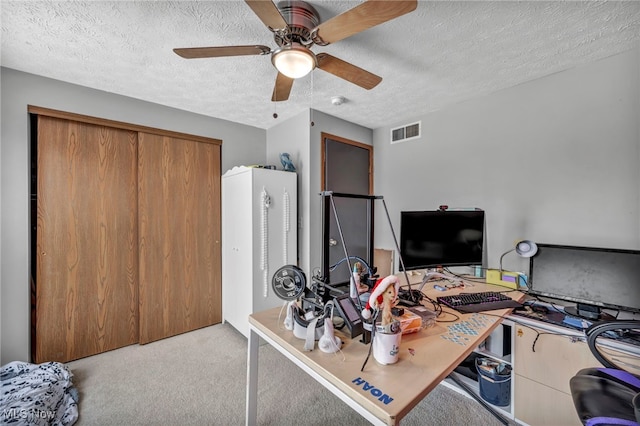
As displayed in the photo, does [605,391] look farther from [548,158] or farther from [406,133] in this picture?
[406,133]

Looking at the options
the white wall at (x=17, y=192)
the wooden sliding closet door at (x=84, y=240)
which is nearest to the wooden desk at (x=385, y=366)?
the wooden sliding closet door at (x=84, y=240)

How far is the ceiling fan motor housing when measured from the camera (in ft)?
4.59

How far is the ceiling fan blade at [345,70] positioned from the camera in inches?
61.1

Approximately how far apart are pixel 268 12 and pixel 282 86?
648 millimetres

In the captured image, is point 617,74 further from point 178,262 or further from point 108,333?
point 108,333

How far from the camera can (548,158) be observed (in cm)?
217

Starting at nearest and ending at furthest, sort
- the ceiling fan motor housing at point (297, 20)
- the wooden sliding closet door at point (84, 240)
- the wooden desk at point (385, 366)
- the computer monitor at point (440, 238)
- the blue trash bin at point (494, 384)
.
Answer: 1. the wooden desk at point (385, 366)
2. the ceiling fan motor housing at point (297, 20)
3. the blue trash bin at point (494, 384)
4. the computer monitor at point (440, 238)
5. the wooden sliding closet door at point (84, 240)

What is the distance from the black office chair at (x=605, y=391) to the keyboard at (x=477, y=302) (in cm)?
46

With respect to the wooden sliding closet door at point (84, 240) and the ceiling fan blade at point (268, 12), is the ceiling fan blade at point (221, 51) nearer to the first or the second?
the ceiling fan blade at point (268, 12)

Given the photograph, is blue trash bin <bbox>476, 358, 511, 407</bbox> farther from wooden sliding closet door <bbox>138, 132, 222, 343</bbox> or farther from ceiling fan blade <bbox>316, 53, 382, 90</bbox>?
wooden sliding closet door <bbox>138, 132, 222, 343</bbox>

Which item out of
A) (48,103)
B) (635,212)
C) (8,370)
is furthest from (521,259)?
(48,103)

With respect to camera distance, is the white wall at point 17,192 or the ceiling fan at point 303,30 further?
the white wall at point 17,192

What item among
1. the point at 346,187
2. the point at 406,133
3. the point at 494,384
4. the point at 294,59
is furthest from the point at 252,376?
the point at 406,133

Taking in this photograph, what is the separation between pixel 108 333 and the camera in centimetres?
251
